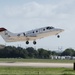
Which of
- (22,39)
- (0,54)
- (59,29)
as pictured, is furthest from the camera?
(0,54)

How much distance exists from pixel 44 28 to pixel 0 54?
108 metres

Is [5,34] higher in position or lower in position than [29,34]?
higher

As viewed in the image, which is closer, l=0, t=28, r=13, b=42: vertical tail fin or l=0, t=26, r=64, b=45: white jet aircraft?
l=0, t=26, r=64, b=45: white jet aircraft

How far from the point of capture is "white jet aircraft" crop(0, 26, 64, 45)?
88.2m

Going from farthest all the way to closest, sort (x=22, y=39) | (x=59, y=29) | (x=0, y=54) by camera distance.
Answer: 1. (x=0, y=54)
2. (x=22, y=39)
3. (x=59, y=29)

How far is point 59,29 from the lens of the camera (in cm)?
8744

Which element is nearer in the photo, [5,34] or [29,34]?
[29,34]

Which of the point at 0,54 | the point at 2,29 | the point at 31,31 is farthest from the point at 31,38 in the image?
the point at 0,54

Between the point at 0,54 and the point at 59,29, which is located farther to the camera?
the point at 0,54

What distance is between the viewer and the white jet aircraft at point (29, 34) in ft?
290

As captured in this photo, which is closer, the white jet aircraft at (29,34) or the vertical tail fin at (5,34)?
the white jet aircraft at (29,34)

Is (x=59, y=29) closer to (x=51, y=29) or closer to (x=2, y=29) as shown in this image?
(x=51, y=29)

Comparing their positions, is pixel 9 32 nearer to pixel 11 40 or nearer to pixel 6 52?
pixel 11 40

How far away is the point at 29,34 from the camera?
3703 inches
